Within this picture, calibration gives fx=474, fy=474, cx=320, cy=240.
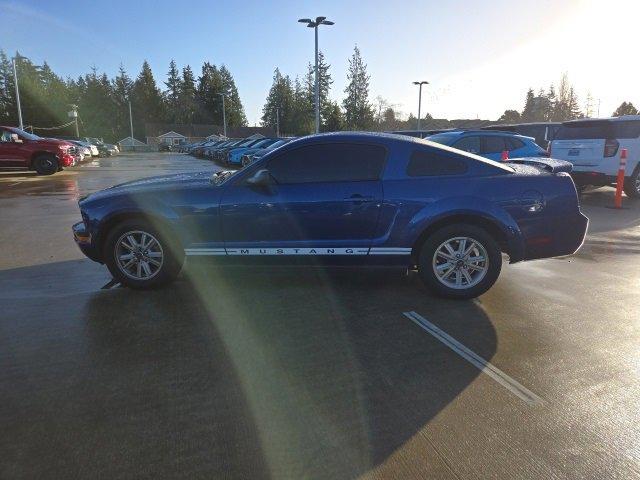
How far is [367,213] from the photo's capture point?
4.79 metres

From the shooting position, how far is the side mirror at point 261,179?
188 inches

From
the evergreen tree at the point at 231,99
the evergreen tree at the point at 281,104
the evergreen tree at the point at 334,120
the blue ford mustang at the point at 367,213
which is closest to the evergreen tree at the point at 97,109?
the evergreen tree at the point at 231,99

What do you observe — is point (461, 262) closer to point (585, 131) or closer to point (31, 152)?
point (585, 131)

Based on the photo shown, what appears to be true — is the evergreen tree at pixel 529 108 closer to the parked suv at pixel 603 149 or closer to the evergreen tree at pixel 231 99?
the evergreen tree at pixel 231 99

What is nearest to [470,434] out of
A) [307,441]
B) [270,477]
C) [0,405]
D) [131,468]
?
[307,441]

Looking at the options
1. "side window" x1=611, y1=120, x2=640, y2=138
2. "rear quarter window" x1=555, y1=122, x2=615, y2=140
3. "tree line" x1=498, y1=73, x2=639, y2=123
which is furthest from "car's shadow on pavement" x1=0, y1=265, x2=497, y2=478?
"tree line" x1=498, y1=73, x2=639, y2=123

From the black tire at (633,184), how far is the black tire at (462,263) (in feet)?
30.6

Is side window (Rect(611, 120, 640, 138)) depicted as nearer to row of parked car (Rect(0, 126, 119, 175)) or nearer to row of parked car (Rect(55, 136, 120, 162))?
row of parked car (Rect(0, 126, 119, 175))

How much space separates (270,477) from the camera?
94.6 inches

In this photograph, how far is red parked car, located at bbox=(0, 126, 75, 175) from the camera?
1844 centimetres

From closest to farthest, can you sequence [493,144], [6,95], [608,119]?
1. [493,144]
2. [608,119]
3. [6,95]

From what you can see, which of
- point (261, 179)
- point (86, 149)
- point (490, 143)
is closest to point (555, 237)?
point (261, 179)

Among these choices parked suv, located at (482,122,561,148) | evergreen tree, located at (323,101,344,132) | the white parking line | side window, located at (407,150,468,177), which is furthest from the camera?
evergreen tree, located at (323,101,344,132)

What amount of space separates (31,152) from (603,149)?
1990 cm
